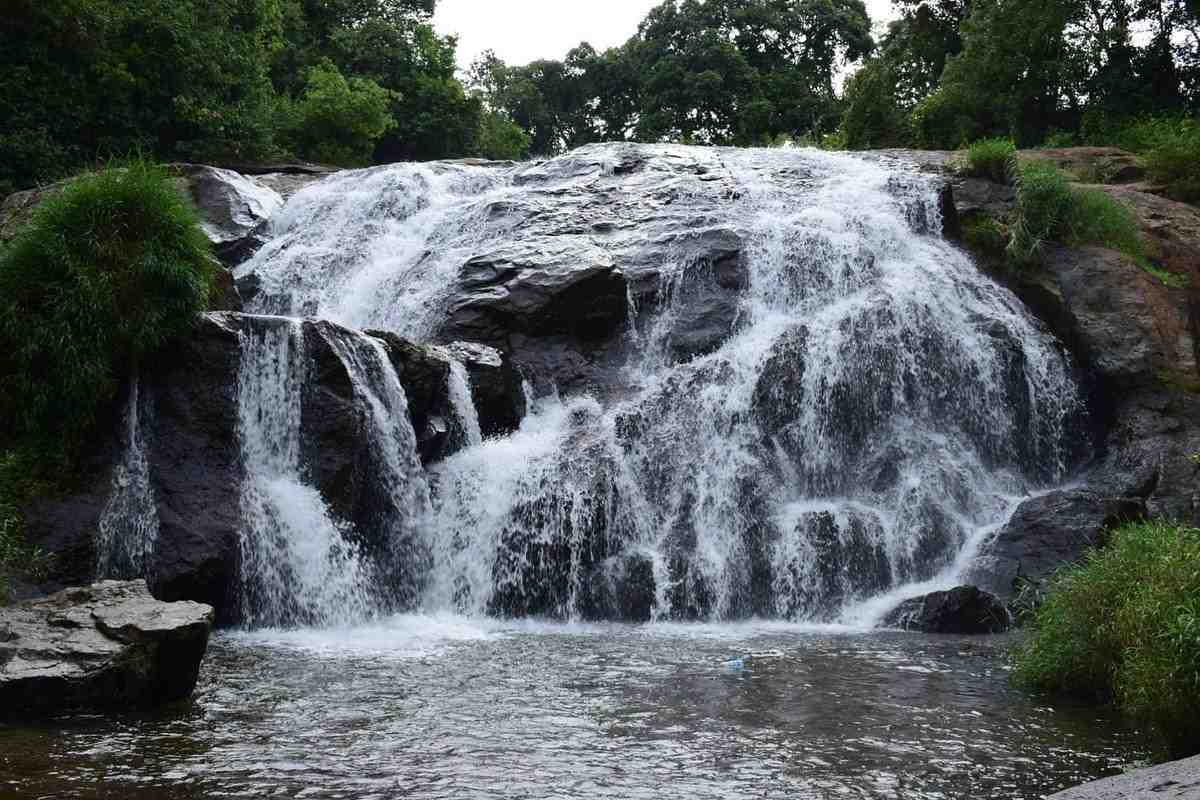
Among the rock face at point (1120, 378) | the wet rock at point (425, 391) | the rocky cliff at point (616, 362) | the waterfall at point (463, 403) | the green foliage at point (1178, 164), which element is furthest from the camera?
the green foliage at point (1178, 164)

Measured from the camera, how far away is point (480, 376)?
15.4 meters

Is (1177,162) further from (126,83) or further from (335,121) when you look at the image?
(126,83)

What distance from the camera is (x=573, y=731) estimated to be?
292 inches

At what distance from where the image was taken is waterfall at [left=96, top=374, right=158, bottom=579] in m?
11.8

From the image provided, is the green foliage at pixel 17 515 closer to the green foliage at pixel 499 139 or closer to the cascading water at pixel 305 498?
the cascading water at pixel 305 498

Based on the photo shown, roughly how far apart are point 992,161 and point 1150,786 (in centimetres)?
1683

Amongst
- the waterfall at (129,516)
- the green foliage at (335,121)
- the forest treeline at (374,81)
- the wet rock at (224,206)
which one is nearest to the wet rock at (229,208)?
the wet rock at (224,206)

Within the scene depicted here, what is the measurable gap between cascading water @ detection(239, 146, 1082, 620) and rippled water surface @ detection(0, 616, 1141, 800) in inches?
114

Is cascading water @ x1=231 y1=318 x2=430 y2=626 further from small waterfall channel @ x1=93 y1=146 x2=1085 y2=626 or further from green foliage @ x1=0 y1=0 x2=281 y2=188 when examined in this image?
green foliage @ x1=0 y1=0 x2=281 y2=188

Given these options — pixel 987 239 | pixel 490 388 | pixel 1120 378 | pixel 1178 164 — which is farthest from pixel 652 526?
pixel 1178 164

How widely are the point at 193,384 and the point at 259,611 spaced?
9.34 feet

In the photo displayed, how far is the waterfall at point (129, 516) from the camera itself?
11.8 m

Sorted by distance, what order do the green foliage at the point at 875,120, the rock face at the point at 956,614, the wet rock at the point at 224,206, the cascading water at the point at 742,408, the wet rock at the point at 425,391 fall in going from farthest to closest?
the green foliage at the point at 875,120 → the wet rock at the point at 224,206 → the wet rock at the point at 425,391 → the cascading water at the point at 742,408 → the rock face at the point at 956,614

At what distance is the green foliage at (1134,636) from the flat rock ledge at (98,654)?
6.50 metres
